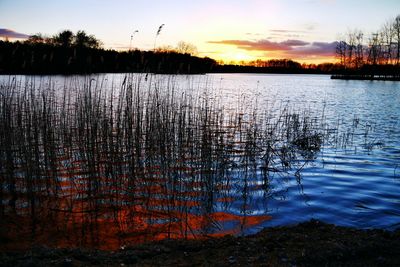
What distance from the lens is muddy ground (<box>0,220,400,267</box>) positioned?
3.68 meters

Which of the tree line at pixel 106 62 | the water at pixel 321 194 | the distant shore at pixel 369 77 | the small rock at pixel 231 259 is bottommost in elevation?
the water at pixel 321 194

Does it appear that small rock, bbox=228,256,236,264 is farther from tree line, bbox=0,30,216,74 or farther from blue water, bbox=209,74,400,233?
tree line, bbox=0,30,216,74

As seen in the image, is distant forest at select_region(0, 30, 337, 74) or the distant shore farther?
the distant shore

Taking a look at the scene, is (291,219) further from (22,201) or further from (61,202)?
(22,201)

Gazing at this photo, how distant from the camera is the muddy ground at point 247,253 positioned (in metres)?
3.68

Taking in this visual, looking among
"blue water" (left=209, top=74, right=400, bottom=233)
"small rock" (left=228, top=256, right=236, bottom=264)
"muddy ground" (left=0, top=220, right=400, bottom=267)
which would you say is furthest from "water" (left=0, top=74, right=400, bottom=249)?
"small rock" (left=228, top=256, right=236, bottom=264)

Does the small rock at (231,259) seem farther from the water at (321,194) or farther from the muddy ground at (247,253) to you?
the water at (321,194)

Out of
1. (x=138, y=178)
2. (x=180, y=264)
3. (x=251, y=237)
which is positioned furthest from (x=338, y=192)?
(x=180, y=264)

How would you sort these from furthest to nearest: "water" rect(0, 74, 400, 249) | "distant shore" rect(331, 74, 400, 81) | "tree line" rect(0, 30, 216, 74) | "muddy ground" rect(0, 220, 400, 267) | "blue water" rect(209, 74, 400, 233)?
"distant shore" rect(331, 74, 400, 81)
"tree line" rect(0, 30, 216, 74)
"blue water" rect(209, 74, 400, 233)
"water" rect(0, 74, 400, 249)
"muddy ground" rect(0, 220, 400, 267)

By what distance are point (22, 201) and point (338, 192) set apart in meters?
6.25

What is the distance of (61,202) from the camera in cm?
617

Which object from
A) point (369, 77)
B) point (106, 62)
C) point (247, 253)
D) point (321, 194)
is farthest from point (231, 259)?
point (369, 77)

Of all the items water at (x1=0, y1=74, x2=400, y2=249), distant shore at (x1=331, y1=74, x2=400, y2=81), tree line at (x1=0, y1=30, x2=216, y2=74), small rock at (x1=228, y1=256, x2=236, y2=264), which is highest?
distant shore at (x1=331, y1=74, x2=400, y2=81)

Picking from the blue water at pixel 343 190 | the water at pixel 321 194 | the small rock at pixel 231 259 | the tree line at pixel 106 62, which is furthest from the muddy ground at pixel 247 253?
the tree line at pixel 106 62
